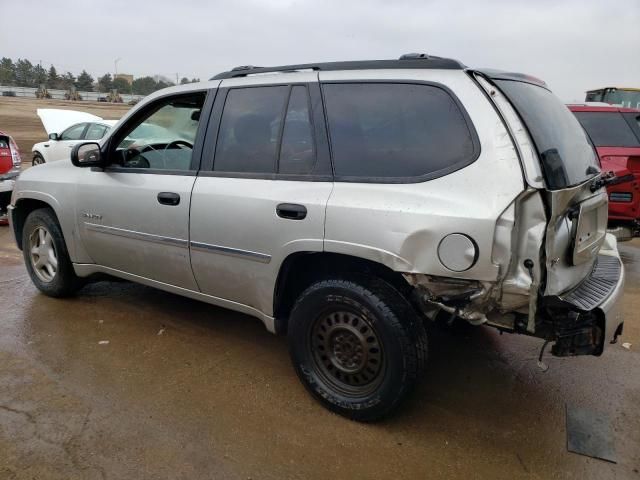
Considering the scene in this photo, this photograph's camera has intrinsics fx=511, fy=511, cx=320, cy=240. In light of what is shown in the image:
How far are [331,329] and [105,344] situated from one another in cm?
183

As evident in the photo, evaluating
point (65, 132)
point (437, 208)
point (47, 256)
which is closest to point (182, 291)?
point (47, 256)

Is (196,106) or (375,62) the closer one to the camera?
(375,62)

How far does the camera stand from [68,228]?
4102 millimetres

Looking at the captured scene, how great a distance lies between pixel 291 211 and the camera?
2.80 meters

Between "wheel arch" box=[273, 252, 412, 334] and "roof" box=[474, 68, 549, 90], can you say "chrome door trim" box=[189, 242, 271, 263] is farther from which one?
"roof" box=[474, 68, 549, 90]

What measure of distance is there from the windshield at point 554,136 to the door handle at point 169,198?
2042 mm

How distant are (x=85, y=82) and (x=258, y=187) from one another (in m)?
80.4

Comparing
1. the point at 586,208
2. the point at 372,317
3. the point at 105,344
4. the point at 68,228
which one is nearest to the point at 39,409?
the point at 105,344

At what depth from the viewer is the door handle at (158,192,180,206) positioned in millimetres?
3320

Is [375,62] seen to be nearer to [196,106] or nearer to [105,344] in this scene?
[196,106]

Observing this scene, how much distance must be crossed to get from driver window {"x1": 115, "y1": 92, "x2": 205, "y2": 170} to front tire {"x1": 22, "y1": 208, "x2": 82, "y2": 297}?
99cm

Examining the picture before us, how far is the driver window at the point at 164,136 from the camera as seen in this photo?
3.59m

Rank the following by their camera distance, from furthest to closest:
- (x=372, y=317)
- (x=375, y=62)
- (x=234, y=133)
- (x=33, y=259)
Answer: (x=33, y=259), (x=234, y=133), (x=375, y=62), (x=372, y=317)

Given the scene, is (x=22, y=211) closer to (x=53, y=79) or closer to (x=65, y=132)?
(x=65, y=132)
